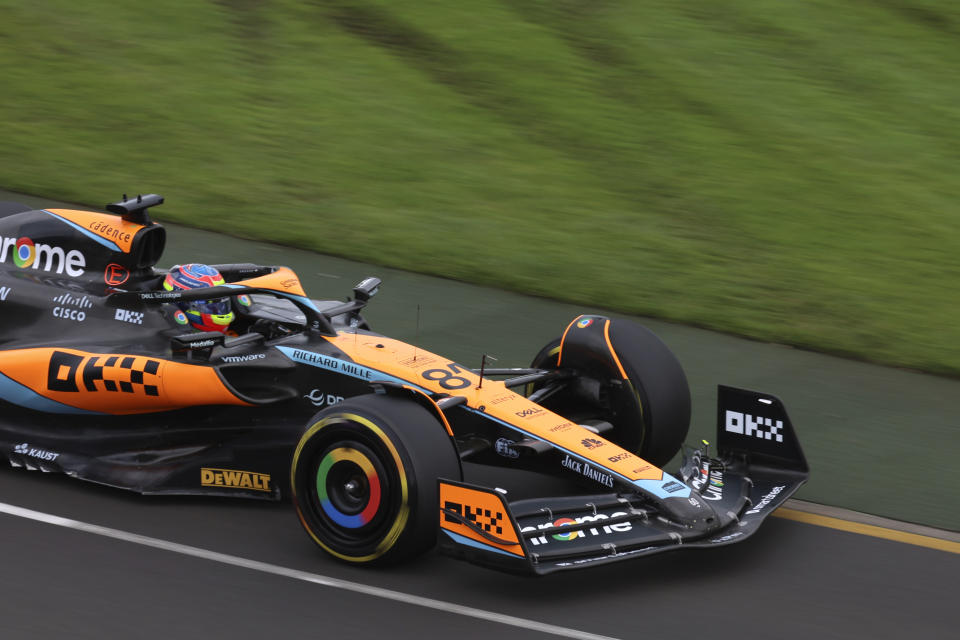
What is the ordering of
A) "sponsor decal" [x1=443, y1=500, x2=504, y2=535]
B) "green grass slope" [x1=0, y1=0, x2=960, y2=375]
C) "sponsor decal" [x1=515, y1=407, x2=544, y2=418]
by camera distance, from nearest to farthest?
"sponsor decal" [x1=443, y1=500, x2=504, y2=535], "sponsor decal" [x1=515, y1=407, x2=544, y2=418], "green grass slope" [x1=0, y1=0, x2=960, y2=375]

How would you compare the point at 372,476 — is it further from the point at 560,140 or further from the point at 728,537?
the point at 560,140

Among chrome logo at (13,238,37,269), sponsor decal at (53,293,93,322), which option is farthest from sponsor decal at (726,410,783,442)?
chrome logo at (13,238,37,269)

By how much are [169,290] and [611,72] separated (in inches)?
374

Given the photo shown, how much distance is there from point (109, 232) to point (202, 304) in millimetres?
782

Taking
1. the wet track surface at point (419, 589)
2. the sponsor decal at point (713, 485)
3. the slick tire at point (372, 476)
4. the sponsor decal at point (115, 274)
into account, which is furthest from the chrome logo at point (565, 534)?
the sponsor decal at point (115, 274)

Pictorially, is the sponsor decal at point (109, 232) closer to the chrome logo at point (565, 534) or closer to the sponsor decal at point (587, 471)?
the sponsor decal at point (587, 471)

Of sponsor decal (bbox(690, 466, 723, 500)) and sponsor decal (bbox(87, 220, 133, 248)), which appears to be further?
sponsor decal (bbox(87, 220, 133, 248))

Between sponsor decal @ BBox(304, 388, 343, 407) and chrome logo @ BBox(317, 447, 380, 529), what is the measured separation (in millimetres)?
678

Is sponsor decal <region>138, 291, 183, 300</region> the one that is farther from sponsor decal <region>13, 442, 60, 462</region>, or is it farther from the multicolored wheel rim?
the multicolored wheel rim

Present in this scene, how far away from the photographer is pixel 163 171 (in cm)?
1346

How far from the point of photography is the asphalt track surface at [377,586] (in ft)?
18.5

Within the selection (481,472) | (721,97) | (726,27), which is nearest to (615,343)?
(481,472)

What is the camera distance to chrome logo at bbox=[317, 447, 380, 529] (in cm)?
598

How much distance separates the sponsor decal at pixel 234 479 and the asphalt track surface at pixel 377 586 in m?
0.15
